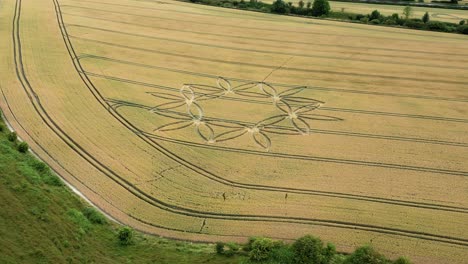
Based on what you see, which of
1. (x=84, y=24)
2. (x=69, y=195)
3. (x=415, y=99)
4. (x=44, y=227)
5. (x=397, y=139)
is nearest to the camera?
(x=44, y=227)

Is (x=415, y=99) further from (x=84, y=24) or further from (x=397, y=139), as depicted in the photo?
(x=84, y=24)

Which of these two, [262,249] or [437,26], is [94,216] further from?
[437,26]

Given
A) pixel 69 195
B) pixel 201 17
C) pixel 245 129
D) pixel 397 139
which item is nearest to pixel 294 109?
pixel 245 129

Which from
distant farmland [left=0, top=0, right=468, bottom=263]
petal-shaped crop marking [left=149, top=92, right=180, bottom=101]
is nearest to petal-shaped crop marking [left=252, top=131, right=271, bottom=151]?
distant farmland [left=0, top=0, right=468, bottom=263]

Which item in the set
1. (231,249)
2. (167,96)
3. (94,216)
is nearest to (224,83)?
(167,96)

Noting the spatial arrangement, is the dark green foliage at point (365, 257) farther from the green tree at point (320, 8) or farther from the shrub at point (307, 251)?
the green tree at point (320, 8)

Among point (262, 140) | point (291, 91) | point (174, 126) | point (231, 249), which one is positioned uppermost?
point (291, 91)
